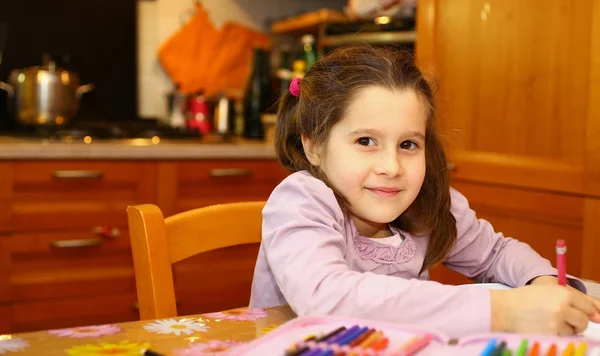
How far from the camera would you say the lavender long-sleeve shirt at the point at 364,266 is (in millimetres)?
713

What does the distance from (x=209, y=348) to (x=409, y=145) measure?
0.44 m

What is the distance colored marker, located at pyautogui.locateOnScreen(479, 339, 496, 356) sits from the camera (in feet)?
1.85

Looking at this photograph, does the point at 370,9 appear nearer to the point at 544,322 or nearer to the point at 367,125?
the point at 367,125

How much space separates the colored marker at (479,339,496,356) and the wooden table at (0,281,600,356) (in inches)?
8.7

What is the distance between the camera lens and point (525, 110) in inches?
73.9

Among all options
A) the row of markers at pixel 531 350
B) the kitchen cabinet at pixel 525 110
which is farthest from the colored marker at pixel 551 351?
the kitchen cabinet at pixel 525 110

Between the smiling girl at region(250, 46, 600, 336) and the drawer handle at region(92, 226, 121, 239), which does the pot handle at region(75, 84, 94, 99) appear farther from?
the smiling girl at region(250, 46, 600, 336)

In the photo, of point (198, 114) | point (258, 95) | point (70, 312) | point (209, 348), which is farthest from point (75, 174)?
point (209, 348)

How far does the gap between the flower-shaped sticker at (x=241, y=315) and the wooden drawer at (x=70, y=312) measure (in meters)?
1.60

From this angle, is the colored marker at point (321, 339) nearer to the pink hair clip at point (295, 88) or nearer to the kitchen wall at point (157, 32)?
the pink hair clip at point (295, 88)

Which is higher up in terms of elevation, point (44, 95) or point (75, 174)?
point (44, 95)

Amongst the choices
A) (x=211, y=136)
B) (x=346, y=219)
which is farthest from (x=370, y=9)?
(x=346, y=219)

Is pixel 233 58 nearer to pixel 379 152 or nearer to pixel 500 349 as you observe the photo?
pixel 379 152

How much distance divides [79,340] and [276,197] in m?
0.32
